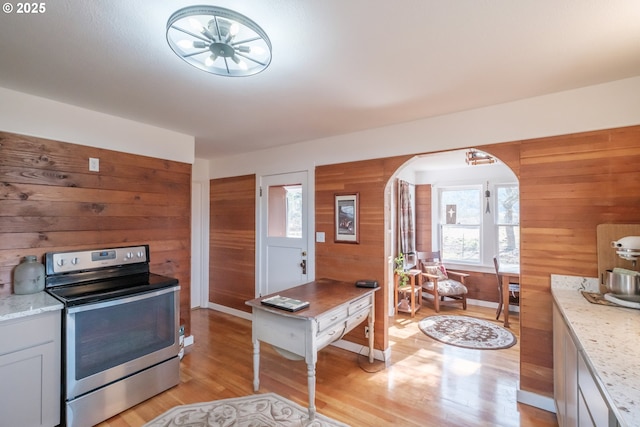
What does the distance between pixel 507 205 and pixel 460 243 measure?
980 millimetres

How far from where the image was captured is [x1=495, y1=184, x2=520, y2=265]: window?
457 cm

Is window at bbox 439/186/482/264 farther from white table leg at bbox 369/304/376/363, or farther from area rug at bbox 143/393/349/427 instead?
area rug at bbox 143/393/349/427

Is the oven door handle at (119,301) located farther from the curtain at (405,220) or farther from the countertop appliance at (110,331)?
the curtain at (405,220)

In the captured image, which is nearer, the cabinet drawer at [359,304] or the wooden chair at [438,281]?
the cabinet drawer at [359,304]

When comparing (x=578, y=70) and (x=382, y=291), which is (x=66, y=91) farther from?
(x=578, y=70)

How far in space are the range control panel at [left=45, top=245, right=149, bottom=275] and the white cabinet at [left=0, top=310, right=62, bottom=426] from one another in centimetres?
55

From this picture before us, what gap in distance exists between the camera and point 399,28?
1391 mm

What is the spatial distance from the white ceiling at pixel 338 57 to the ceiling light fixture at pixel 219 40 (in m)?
0.05

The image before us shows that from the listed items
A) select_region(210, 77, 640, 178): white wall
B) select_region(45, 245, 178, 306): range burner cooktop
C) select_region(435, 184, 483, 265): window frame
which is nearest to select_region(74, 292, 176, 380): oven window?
select_region(45, 245, 178, 306): range burner cooktop

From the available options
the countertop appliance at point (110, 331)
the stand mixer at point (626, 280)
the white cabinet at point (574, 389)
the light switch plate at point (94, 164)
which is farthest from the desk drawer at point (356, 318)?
the light switch plate at point (94, 164)

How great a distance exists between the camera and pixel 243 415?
6.74 feet

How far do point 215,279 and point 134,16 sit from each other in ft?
12.4

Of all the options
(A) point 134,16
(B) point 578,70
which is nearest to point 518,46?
(B) point 578,70

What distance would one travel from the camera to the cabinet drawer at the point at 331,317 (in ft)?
6.80
